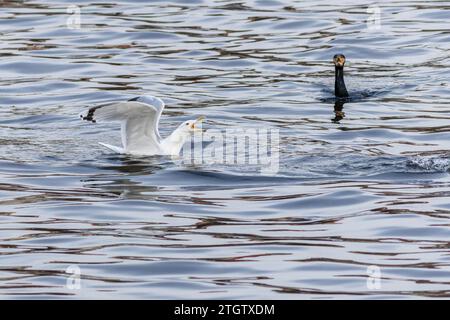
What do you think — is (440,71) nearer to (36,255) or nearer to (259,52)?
(259,52)

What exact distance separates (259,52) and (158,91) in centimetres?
272

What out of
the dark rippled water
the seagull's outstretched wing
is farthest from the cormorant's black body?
the seagull's outstretched wing

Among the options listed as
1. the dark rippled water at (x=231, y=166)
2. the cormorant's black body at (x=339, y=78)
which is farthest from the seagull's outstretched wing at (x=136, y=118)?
the cormorant's black body at (x=339, y=78)

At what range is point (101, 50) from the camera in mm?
20547

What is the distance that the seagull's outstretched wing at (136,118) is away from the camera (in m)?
13.4

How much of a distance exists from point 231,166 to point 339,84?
4.22 m

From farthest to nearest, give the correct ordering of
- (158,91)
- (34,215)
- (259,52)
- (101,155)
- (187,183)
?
(259,52) → (158,91) → (101,155) → (187,183) → (34,215)

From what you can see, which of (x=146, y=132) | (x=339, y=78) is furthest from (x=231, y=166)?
(x=339, y=78)

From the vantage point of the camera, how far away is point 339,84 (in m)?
17.6

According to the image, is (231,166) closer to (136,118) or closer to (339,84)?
(136,118)

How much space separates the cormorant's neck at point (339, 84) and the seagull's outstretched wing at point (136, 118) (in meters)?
3.68

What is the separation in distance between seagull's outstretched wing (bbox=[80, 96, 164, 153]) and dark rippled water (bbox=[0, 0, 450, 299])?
237mm

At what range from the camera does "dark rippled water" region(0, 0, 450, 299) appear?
9930 millimetres
